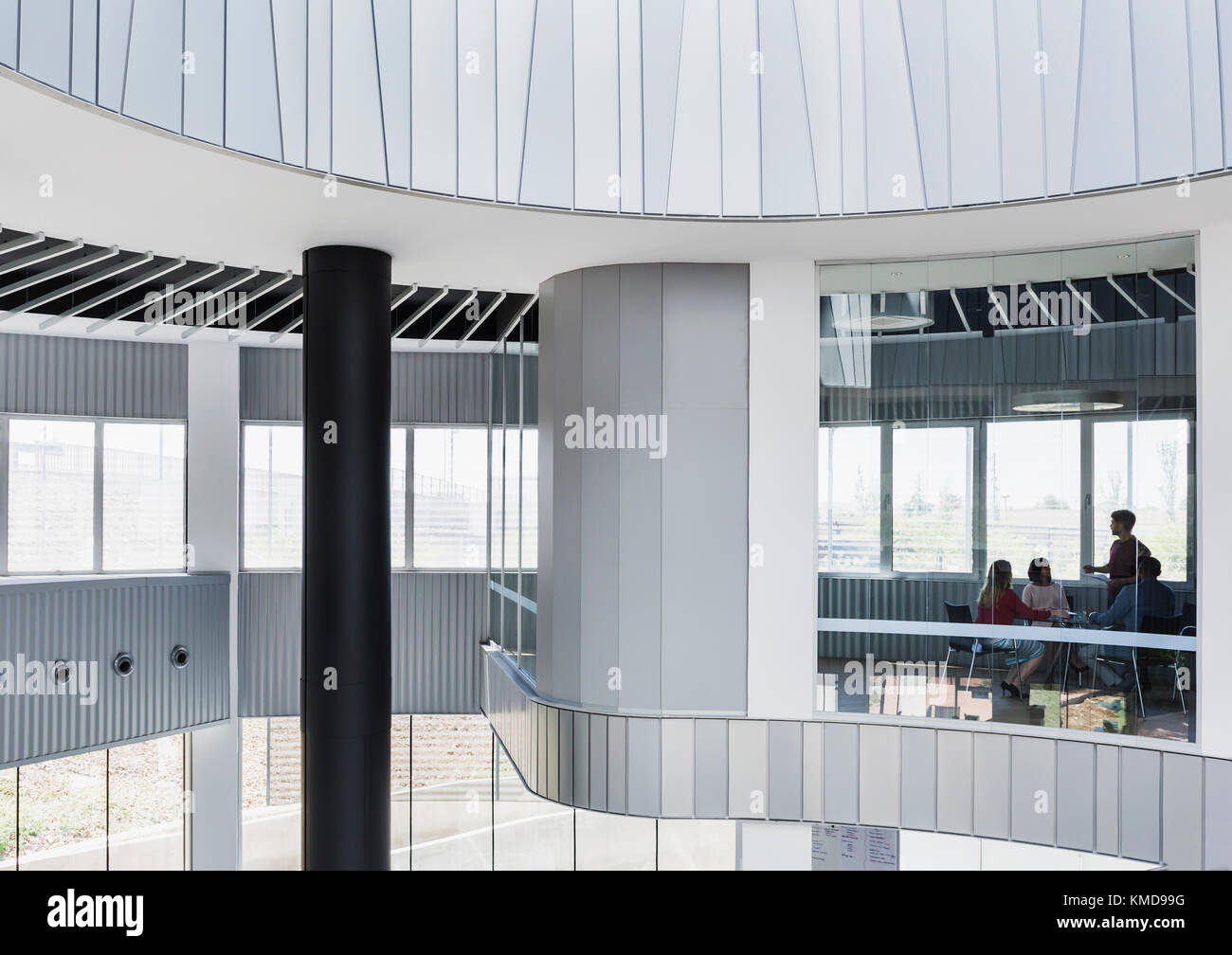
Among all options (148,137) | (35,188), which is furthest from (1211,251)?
(35,188)

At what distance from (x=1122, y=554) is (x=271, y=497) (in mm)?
12613

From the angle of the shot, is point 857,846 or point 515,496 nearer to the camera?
point 857,846

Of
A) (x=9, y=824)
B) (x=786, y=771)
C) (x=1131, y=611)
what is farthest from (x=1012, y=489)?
(x=9, y=824)

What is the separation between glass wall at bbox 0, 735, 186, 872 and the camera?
47.9 ft

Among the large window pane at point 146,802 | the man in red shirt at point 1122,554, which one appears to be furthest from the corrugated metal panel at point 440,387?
the man in red shirt at point 1122,554

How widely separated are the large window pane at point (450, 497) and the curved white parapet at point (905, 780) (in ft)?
22.8

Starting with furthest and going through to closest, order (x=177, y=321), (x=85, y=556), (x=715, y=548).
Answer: (x=85, y=556)
(x=177, y=321)
(x=715, y=548)

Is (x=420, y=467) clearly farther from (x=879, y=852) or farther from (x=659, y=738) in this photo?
(x=879, y=852)

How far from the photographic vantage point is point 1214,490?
7527 millimetres

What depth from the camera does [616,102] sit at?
7.57 m

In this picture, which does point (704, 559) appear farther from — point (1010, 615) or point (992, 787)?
point (992, 787)

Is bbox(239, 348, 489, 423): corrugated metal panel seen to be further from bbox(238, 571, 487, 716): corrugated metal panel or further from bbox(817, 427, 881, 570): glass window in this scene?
bbox(817, 427, 881, 570): glass window

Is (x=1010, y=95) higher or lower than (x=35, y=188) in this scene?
higher

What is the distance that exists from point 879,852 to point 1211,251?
21.7 ft
